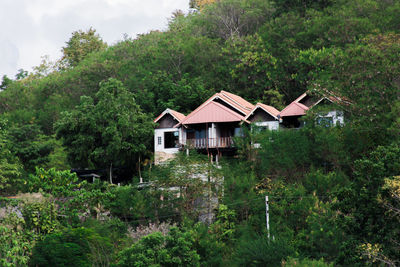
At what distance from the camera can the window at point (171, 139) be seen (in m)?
38.4

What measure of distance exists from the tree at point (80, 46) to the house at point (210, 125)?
33006mm

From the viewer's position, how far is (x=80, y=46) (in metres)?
69.7

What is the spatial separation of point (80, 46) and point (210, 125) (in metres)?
37.6

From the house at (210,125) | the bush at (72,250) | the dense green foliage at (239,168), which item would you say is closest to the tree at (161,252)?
the dense green foliage at (239,168)

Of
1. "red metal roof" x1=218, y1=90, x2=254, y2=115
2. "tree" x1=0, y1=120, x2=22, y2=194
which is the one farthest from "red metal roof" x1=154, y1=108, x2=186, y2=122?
"tree" x1=0, y1=120, x2=22, y2=194

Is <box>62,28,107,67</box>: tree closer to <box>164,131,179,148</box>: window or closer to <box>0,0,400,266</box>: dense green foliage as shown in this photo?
<box>0,0,400,266</box>: dense green foliage

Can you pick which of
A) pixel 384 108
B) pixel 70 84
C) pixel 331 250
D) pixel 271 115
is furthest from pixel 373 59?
pixel 70 84

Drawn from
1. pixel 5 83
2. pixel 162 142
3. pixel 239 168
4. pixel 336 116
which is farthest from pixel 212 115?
pixel 5 83

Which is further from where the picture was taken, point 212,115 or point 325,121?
point 212,115

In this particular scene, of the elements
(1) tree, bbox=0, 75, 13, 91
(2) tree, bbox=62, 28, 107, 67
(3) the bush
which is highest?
(2) tree, bbox=62, 28, 107, 67

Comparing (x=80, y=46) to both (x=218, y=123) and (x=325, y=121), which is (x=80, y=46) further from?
(x=325, y=121)

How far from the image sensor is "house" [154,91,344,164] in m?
36.2

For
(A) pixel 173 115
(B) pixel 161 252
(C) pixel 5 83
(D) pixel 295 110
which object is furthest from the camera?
(C) pixel 5 83

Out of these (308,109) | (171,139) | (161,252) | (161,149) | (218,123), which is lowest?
(161,252)
